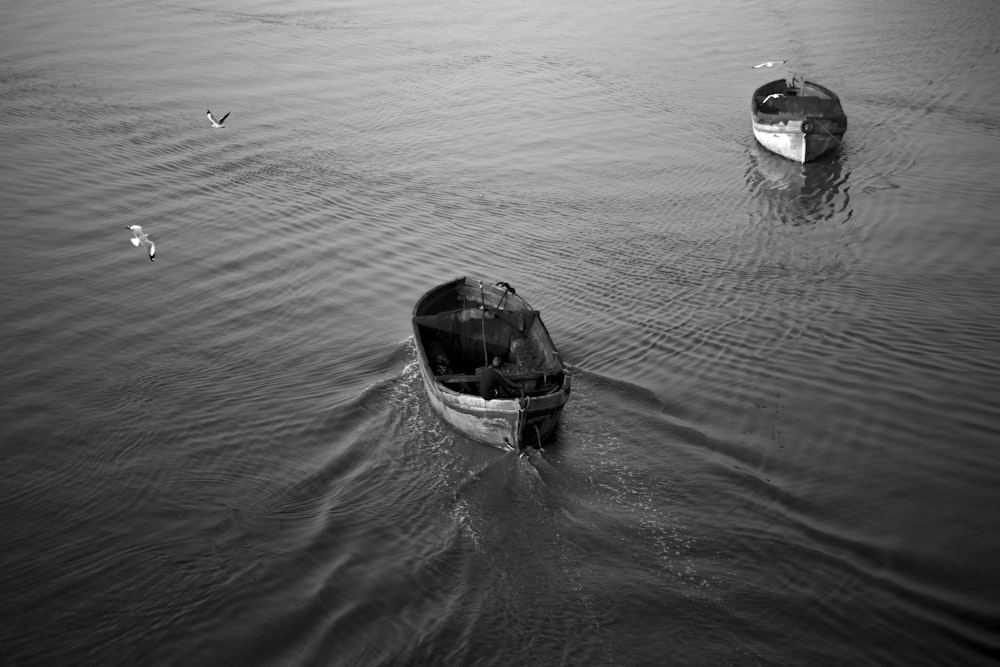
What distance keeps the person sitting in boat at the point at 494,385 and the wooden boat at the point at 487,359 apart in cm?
14

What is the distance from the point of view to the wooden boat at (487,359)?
43.9 ft

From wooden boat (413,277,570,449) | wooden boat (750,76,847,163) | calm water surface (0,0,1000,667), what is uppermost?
wooden boat (750,76,847,163)

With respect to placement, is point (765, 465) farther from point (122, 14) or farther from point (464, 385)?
point (122, 14)

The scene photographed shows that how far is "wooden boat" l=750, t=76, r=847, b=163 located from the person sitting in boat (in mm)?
18147

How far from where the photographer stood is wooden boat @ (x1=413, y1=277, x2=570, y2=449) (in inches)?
526

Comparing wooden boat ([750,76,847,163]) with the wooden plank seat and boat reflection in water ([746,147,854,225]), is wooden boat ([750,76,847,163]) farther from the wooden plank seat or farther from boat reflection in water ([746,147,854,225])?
the wooden plank seat

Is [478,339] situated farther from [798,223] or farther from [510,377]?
[798,223]

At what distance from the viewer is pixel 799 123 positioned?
2698 centimetres

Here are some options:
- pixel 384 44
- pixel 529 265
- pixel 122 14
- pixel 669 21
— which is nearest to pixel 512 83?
pixel 384 44

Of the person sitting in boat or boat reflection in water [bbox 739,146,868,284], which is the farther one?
boat reflection in water [bbox 739,146,868,284]

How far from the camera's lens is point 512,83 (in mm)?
36750

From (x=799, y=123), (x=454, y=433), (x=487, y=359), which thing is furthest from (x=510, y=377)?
(x=799, y=123)

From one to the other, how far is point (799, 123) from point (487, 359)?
673 inches

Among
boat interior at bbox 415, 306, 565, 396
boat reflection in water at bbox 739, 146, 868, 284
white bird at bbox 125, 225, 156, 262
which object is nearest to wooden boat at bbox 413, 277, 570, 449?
boat interior at bbox 415, 306, 565, 396
